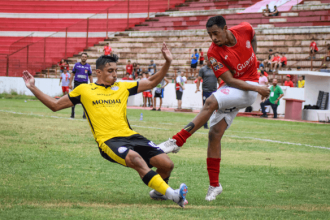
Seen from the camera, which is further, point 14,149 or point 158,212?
point 14,149

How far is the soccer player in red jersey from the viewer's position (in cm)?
535

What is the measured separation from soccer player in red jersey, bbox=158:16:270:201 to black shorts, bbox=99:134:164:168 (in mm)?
285

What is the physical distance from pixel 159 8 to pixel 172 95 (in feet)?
53.4

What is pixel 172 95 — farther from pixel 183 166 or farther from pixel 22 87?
pixel 183 166

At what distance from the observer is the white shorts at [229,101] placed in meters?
5.33

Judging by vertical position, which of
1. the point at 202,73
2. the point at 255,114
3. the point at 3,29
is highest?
the point at 3,29

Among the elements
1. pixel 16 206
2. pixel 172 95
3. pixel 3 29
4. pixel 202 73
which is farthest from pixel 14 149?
pixel 3 29

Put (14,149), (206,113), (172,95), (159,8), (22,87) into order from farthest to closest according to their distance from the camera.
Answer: (159,8) → (22,87) → (172,95) → (14,149) → (206,113)

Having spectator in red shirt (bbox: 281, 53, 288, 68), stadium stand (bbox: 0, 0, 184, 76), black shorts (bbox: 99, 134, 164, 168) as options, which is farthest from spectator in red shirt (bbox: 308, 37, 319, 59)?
black shorts (bbox: 99, 134, 164, 168)

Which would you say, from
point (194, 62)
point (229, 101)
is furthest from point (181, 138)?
point (194, 62)

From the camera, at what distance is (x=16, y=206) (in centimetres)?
443

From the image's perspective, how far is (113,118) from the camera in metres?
5.07

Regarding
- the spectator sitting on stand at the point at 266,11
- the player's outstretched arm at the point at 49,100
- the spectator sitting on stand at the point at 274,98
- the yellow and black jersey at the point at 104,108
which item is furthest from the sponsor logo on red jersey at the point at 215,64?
the spectator sitting on stand at the point at 266,11

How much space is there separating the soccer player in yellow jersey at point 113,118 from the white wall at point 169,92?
18560mm
